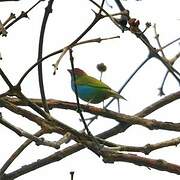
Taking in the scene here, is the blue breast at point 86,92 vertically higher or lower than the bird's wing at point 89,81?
lower

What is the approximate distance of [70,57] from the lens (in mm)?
2094

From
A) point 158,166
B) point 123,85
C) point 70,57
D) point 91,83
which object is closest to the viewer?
point 70,57

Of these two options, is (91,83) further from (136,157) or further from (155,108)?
(136,157)

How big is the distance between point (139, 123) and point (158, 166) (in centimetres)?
62

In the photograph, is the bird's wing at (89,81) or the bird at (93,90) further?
the bird's wing at (89,81)

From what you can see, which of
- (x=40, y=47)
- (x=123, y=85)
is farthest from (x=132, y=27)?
(x=123, y=85)

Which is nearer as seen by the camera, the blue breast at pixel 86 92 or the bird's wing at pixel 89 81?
the blue breast at pixel 86 92

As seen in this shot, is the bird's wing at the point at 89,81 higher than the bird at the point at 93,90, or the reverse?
the bird's wing at the point at 89,81

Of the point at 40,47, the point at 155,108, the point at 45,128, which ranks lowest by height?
the point at 45,128

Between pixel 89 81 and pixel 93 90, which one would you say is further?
pixel 89 81

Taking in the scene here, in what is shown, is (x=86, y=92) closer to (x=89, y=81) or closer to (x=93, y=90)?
(x=93, y=90)

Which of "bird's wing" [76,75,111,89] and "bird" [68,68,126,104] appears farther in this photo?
"bird's wing" [76,75,111,89]

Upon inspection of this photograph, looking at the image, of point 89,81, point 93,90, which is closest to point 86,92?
point 93,90

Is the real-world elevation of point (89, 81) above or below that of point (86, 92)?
above
